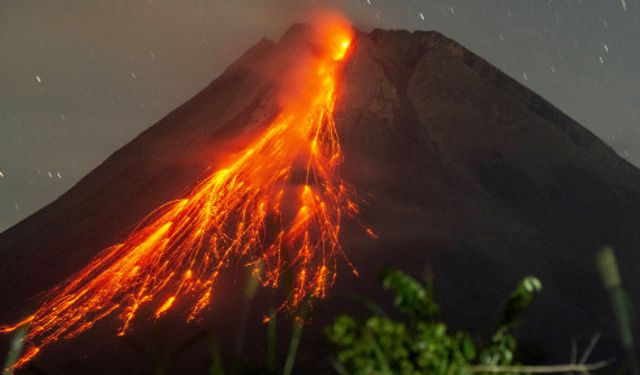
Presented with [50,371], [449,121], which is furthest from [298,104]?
[50,371]

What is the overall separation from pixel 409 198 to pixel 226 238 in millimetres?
11775

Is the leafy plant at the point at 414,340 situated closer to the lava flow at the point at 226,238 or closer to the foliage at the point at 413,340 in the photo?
the foliage at the point at 413,340

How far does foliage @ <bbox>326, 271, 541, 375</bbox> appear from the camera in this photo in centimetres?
291

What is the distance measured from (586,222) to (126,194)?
30710mm

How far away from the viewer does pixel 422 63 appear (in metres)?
54.8

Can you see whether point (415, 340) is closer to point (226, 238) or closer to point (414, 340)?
point (414, 340)

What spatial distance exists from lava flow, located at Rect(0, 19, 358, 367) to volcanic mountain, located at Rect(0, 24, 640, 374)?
0.99 metres

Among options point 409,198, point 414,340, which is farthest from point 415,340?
point 409,198

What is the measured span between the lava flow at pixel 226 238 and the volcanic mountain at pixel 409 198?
3.24 ft

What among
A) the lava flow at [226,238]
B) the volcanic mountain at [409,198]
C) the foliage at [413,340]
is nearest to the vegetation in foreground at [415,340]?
the foliage at [413,340]

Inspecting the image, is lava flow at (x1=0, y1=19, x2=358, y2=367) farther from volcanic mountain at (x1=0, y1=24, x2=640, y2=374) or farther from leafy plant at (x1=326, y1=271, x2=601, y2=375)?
leafy plant at (x1=326, y1=271, x2=601, y2=375)

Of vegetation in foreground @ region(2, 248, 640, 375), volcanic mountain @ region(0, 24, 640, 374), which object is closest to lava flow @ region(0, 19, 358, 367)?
volcanic mountain @ region(0, 24, 640, 374)

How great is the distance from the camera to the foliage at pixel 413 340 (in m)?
2.91

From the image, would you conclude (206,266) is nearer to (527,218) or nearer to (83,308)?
(83,308)
